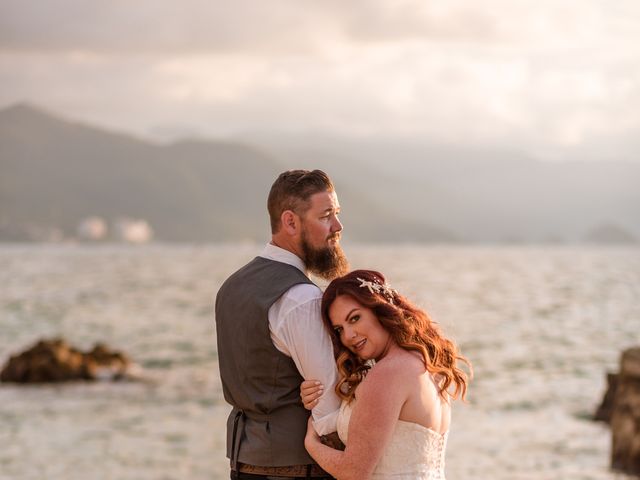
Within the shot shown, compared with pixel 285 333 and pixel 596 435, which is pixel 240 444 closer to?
pixel 285 333

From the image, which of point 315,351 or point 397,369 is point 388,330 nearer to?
point 397,369

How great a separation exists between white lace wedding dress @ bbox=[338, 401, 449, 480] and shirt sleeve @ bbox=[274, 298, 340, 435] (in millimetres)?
66

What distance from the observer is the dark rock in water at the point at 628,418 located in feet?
48.1

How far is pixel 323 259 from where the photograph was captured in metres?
4.61

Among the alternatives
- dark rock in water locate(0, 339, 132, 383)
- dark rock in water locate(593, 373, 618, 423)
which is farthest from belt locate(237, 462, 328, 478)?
dark rock in water locate(0, 339, 132, 383)

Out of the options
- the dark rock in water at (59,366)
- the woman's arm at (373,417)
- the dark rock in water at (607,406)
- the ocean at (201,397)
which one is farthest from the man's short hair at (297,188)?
the dark rock in water at (59,366)

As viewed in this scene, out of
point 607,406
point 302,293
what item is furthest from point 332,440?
point 607,406

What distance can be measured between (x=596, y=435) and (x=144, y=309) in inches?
1605

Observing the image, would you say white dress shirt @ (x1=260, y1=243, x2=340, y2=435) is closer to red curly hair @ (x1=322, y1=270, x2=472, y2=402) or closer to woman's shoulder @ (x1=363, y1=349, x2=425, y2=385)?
red curly hair @ (x1=322, y1=270, x2=472, y2=402)

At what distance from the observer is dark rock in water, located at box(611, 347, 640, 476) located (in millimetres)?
14648

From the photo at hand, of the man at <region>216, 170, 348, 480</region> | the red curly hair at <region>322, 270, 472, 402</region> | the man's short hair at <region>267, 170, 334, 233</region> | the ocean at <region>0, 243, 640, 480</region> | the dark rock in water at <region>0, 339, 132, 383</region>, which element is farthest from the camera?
the dark rock in water at <region>0, 339, 132, 383</region>

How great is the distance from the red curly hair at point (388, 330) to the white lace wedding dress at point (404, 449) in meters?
0.15

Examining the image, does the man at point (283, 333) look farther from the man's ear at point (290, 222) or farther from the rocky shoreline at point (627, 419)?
the rocky shoreline at point (627, 419)

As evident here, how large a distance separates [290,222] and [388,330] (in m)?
0.71
